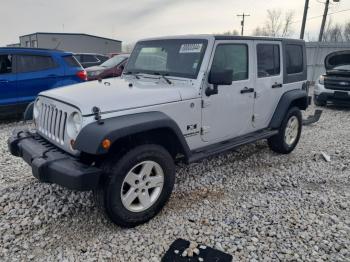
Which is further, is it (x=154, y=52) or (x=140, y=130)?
(x=154, y=52)

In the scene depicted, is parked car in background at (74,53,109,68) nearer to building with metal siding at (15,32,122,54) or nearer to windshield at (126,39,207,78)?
windshield at (126,39,207,78)

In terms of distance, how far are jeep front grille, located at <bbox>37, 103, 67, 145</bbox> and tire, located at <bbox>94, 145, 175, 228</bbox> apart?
2.05 feet

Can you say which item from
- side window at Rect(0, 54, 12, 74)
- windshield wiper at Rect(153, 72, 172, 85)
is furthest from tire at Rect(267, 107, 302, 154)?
side window at Rect(0, 54, 12, 74)

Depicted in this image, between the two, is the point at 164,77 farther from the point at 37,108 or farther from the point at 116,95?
the point at 37,108

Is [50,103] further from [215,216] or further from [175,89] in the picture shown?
[215,216]

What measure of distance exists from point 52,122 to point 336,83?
9050 mm

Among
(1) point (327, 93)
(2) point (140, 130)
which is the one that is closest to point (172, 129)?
(2) point (140, 130)

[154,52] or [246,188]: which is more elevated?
[154,52]

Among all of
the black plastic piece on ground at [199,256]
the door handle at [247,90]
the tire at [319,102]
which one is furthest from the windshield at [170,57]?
the tire at [319,102]

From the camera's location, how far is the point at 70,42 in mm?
37844

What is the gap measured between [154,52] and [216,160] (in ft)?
6.52

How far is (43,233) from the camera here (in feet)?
10.2

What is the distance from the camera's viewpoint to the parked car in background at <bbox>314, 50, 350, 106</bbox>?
954 centimetres

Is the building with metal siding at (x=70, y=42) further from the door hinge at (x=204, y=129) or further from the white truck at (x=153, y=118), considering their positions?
the door hinge at (x=204, y=129)
